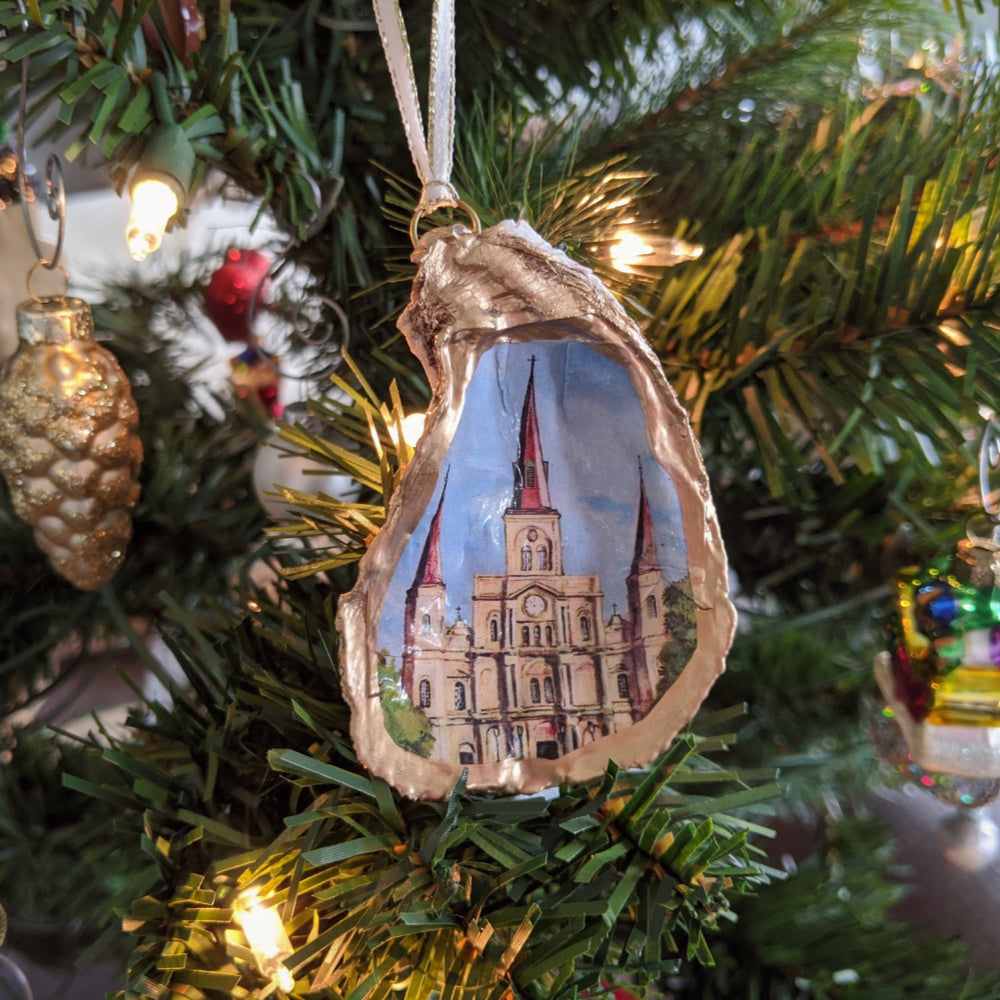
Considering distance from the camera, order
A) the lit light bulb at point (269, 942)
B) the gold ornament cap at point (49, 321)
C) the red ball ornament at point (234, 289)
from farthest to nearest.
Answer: the red ball ornament at point (234, 289)
the gold ornament cap at point (49, 321)
the lit light bulb at point (269, 942)

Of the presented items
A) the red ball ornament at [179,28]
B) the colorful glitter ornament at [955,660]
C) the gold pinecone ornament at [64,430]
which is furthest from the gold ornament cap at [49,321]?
the colorful glitter ornament at [955,660]

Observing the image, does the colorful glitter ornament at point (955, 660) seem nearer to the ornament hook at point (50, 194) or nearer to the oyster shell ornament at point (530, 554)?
the oyster shell ornament at point (530, 554)

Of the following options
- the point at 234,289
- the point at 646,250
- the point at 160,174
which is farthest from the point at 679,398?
the point at 234,289

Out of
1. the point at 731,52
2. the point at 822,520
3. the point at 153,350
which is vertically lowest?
the point at 822,520

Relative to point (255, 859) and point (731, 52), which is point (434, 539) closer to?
point (255, 859)

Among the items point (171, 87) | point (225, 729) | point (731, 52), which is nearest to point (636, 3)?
point (731, 52)

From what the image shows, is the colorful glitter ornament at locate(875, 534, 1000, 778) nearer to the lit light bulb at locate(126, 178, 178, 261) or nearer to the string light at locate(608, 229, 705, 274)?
the string light at locate(608, 229, 705, 274)
